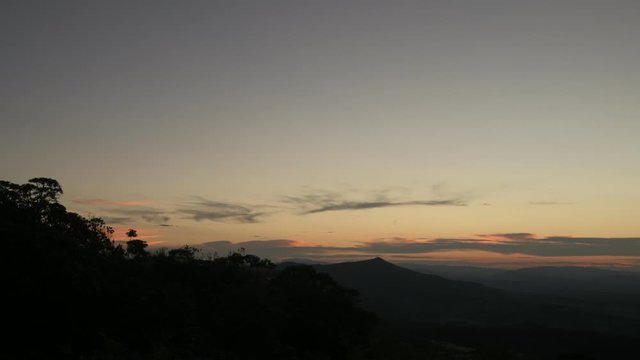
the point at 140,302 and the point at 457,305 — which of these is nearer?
the point at 140,302

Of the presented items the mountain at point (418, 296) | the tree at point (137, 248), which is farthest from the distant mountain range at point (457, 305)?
the tree at point (137, 248)

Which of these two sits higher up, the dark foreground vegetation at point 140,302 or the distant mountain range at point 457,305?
the dark foreground vegetation at point 140,302

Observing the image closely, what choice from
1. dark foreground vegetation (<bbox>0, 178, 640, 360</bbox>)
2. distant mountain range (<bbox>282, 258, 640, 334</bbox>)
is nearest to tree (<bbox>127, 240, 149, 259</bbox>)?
dark foreground vegetation (<bbox>0, 178, 640, 360</bbox>)

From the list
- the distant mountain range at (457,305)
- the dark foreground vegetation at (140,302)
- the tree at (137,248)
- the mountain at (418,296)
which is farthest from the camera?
the mountain at (418,296)

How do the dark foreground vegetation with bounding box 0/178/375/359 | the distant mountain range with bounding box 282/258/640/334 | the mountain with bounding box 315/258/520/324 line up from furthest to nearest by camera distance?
the mountain with bounding box 315/258/520/324, the distant mountain range with bounding box 282/258/640/334, the dark foreground vegetation with bounding box 0/178/375/359

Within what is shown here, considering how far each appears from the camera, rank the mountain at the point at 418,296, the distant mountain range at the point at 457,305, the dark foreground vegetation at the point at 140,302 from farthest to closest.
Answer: the mountain at the point at 418,296, the distant mountain range at the point at 457,305, the dark foreground vegetation at the point at 140,302

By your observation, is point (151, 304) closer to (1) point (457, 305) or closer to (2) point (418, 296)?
(1) point (457, 305)

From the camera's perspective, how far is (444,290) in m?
163

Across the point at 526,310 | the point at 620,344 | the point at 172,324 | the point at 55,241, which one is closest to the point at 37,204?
the point at 55,241

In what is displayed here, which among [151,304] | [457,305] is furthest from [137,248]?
[457,305]

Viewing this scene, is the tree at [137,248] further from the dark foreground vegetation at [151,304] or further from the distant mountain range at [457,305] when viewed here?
the distant mountain range at [457,305]

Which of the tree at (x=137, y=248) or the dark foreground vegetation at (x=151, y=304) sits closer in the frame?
the dark foreground vegetation at (x=151, y=304)

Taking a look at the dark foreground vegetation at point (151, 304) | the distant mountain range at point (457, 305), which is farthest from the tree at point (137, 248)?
the distant mountain range at point (457, 305)

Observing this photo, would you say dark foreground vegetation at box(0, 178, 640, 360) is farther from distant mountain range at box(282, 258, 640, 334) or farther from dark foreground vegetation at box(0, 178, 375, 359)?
distant mountain range at box(282, 258, 640, 334)
